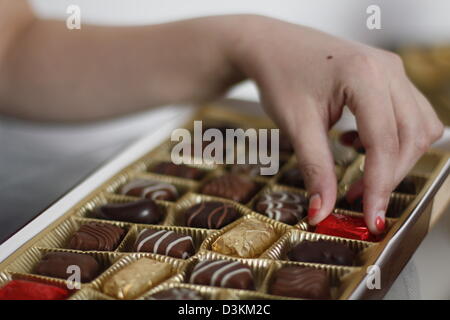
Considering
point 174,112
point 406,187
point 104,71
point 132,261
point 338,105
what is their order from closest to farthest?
point 132,261 → point 338,105 → point 406,187 → point 104,71 → point 174,112

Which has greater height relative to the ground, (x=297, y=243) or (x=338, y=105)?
(x=338, y=105)

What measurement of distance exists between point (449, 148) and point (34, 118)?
0.93 m

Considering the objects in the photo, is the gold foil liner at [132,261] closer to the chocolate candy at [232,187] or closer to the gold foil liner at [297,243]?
the gold foil liner at [297,243]

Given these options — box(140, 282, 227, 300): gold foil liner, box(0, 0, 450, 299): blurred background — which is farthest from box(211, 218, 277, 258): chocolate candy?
box(0, 0, 450, 299): blurred background

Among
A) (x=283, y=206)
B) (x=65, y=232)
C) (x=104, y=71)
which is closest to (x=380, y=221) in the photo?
(x=283, y=206)

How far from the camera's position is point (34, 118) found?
1.53 metres

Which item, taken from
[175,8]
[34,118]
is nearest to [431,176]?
[34,118]

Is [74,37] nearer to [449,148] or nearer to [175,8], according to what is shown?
[449,148]

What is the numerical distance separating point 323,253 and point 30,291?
41 cm

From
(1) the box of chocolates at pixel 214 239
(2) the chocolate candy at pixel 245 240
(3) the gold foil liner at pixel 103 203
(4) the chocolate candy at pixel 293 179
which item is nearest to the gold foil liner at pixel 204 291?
(1) the box of chocolates at pixel 214 239

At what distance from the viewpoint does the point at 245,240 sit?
37.9 inches

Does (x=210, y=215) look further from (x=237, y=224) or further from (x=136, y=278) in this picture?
(x=136, y=278)

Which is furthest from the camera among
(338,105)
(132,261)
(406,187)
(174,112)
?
(174,112)

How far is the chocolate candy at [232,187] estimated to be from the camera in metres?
1.14
